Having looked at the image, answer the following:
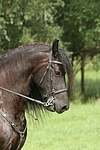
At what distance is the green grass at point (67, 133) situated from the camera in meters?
9.48

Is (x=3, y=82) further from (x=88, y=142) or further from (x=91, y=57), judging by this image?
(x=91, y=57)

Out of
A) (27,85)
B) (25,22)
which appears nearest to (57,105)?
(27,85)

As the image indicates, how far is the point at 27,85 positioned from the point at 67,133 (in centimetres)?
517

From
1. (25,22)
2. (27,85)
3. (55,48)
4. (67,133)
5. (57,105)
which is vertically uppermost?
(55,48)

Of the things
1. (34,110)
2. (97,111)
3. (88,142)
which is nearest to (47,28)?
(97,111)

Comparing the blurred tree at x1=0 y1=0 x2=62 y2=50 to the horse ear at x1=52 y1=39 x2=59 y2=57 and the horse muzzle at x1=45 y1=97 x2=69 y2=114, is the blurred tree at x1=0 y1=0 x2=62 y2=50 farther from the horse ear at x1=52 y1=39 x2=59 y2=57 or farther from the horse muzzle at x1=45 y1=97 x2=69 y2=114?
the horse muzzle at x1=45 y1=97 x2=69 y2=114

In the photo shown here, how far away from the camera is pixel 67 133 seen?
10.8 m

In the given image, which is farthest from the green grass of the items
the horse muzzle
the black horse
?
the horse muzzle

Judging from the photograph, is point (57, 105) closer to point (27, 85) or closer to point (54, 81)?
point (54, 81)

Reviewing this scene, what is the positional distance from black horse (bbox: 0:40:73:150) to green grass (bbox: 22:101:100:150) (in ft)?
8.61

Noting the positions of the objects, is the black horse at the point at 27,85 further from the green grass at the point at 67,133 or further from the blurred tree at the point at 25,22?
the blurred tree at the point at 25,22

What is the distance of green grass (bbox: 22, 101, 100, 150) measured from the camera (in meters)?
A: 9.48

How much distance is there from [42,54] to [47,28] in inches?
511

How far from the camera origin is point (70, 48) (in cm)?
2217
